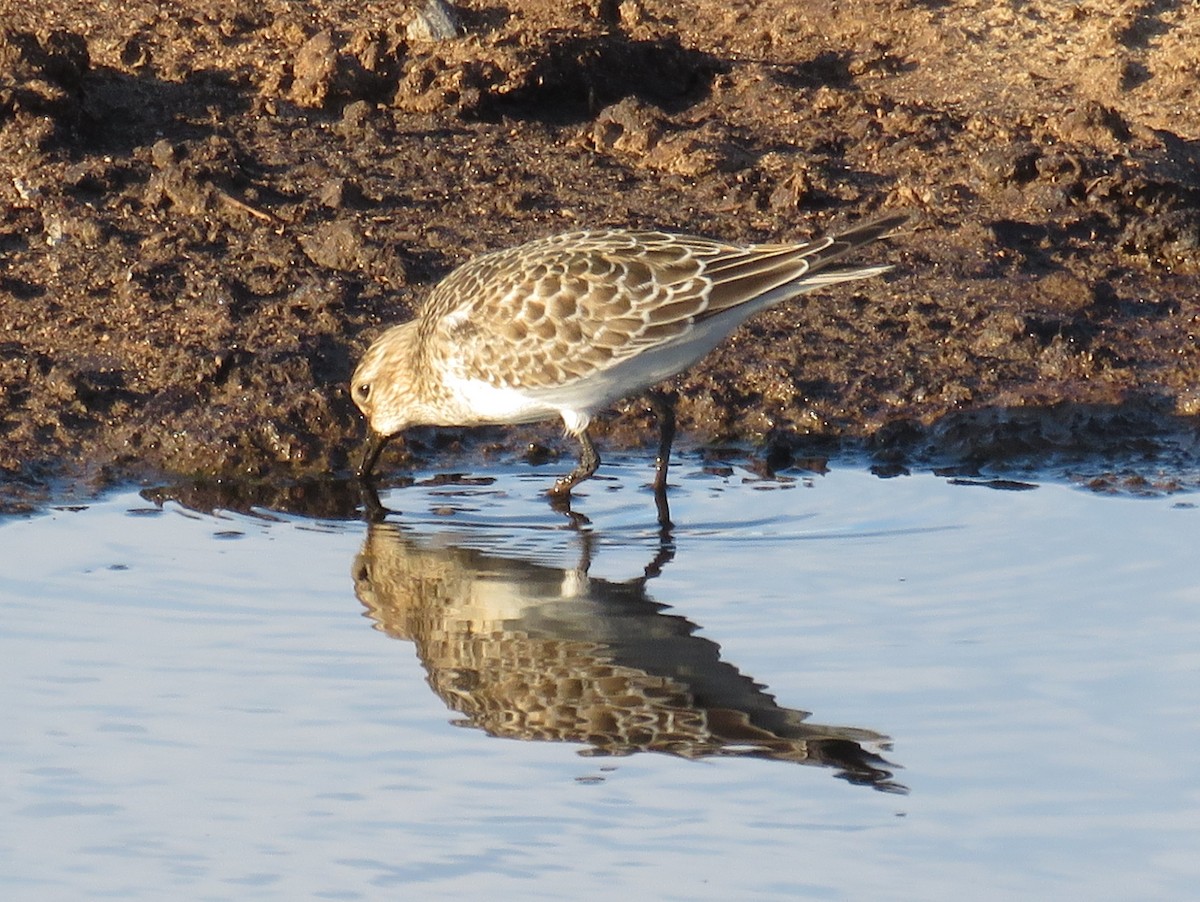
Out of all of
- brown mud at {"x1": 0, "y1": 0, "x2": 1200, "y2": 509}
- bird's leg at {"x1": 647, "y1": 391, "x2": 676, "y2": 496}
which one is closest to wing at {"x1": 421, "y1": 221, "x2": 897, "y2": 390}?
bird's leg at {"x1": 647, "y1": 391, "x2": 676, "y2": 496}

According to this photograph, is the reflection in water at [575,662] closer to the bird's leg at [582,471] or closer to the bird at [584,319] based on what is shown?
the bird's leg at [582,471]

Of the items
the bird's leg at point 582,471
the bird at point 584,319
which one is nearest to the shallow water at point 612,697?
the bird's leg at point 582,471

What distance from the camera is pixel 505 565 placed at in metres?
8.45

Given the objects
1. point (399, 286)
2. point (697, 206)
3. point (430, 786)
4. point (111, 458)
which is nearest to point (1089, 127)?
point (697, 206)

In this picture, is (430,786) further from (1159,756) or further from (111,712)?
(1159,756)

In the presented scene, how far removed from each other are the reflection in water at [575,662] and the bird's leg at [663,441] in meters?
0.64

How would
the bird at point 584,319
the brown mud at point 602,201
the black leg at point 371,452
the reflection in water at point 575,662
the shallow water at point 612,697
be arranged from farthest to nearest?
the brown mud at point 602,201
the black leg at point 371,452
the bird at point 584,319
the reflection in water at point 575,662
the shallow water at point 612,697

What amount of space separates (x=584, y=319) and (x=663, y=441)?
0.79 meters

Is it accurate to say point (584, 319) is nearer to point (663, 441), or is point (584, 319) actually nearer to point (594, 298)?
point (594, 298)

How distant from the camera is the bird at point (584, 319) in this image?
8805 millimetres

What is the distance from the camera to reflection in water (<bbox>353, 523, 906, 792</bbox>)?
6770mm

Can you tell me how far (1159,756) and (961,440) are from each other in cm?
347

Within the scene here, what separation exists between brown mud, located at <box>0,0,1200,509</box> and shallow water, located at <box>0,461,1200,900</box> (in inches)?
32.1

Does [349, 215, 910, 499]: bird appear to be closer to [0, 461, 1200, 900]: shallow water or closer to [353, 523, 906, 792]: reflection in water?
[0, 461, 1200, 900]: shallow water
